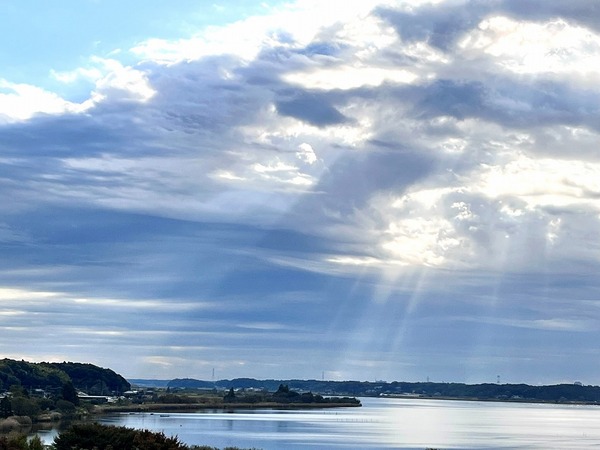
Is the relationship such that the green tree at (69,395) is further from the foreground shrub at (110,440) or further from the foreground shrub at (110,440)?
the foreground shrub at (110,440)

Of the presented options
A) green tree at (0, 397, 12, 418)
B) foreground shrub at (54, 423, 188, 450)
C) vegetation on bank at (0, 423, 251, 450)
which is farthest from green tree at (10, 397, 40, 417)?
foreground shrub at (54, 423, 188, 450)

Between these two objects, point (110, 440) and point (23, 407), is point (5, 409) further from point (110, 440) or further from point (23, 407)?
point (110, 440)

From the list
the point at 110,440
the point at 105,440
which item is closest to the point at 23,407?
the point at 105,440

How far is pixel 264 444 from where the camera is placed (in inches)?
3600

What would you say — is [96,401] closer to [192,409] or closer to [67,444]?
[192,409]

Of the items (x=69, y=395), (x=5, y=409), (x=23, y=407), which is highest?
(x=69, y=395)

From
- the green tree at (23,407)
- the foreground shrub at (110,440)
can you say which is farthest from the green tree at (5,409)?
the foreground shrub at (110,440)

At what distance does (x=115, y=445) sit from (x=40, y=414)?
94.8 metres

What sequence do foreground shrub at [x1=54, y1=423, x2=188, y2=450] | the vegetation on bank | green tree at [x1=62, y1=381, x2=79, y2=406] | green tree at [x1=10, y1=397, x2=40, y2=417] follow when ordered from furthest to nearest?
1. green tree at [x1=62, y1=381, x2=79, y2=406]
2. green tree at [x1=10, y1=397, x2=40, y2=417]
3. foreground shrub at [x1=54, y1=423, x2=188, y2=450]
4. the vegetation on bank

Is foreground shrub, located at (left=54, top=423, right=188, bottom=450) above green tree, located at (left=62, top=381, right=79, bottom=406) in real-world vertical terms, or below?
below

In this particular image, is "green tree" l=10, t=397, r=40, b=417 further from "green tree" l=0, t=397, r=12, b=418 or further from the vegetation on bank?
the vegetation on bank

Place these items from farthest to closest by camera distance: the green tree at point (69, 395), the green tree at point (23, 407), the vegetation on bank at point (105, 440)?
the green tree at point (69, 395), the green tree at point (23, 407), the vegetation on bank at point (105, 440)

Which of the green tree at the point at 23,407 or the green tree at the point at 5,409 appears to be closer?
the green tree at the point at 5,409

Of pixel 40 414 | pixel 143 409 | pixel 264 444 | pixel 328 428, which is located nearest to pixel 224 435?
pixel 264 444
